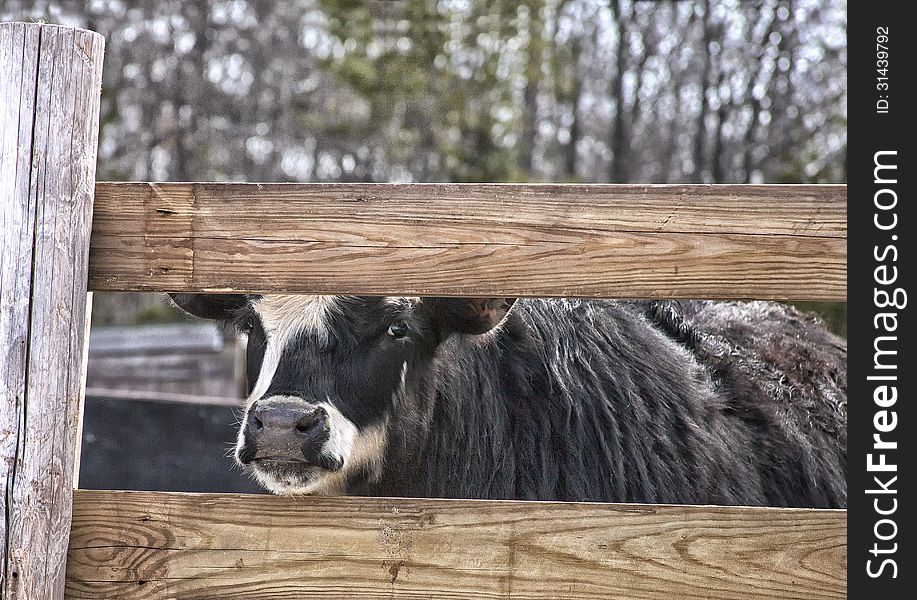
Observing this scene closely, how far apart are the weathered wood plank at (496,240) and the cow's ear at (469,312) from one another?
2.37 feet

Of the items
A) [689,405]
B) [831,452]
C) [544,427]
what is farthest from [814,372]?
[544,427]

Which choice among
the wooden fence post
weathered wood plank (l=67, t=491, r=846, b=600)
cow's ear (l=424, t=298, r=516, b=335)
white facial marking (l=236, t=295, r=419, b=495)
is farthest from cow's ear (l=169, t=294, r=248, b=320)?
weathered wood plank (l=67, t=491, r=846, b=600)

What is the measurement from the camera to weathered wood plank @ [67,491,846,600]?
5.75 ft

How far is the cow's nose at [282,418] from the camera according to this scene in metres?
Result: 2.36

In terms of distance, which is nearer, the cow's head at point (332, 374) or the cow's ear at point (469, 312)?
the cow's head at point (332, 374)

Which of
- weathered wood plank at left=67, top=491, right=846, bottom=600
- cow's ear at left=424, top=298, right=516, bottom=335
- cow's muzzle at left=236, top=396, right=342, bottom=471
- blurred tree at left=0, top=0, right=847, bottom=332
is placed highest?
blurred tree at left=0, top=0, right=847, bottom=332

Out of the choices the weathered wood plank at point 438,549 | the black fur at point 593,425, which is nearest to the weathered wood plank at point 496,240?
the weathered wood plank at point 438,549

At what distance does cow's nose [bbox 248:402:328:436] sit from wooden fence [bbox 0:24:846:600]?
1.72 feet

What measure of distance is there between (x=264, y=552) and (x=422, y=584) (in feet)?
1.08

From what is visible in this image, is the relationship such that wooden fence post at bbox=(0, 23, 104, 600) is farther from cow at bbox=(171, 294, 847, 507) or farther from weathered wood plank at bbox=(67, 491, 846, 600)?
cow at bbox=(171, 294, 847, 507)

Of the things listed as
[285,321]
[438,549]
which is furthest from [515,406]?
[438,549]

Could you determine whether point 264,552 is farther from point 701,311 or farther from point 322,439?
point 701,311

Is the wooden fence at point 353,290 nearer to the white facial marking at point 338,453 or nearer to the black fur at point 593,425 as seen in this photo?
the white facial marking at point 338,453

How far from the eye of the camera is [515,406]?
3.03 metres
